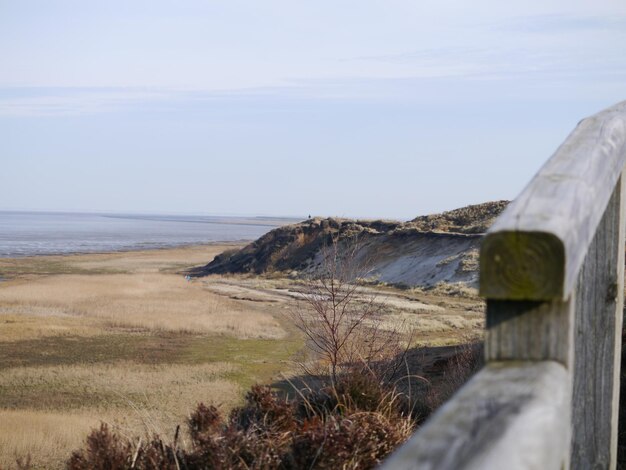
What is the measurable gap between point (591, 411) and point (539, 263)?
0.85 meters

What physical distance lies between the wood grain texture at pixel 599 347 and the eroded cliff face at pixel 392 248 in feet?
116

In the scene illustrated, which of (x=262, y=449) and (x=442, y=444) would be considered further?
(x=262, y=449)

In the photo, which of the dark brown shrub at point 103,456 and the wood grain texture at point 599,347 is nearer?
the wood grain texture at point 599,347

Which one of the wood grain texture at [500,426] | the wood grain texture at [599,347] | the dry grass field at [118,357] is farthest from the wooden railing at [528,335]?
the dry grass field at [118,357]

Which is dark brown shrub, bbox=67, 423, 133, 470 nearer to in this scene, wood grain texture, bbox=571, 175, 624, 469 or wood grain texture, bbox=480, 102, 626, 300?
wood grain texture, bbox=571, 175, 624, 469

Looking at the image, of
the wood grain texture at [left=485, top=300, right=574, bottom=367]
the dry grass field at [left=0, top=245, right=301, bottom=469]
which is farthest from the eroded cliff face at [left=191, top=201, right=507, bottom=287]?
the wood grain texture at [left=485, top=300, right=574, bottom=367]

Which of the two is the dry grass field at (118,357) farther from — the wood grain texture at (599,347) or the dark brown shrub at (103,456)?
the wood grain texture at (599,347)

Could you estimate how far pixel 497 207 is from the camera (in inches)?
2384

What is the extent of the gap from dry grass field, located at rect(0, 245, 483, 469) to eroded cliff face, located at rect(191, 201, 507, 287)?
3182 mm

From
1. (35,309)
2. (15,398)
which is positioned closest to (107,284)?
(35,309)

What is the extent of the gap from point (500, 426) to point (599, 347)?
3.07 feet

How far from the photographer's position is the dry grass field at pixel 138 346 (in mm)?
14797

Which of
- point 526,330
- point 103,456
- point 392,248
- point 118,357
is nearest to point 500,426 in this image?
point 526,330

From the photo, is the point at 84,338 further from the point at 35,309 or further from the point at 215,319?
the point at 35,309
